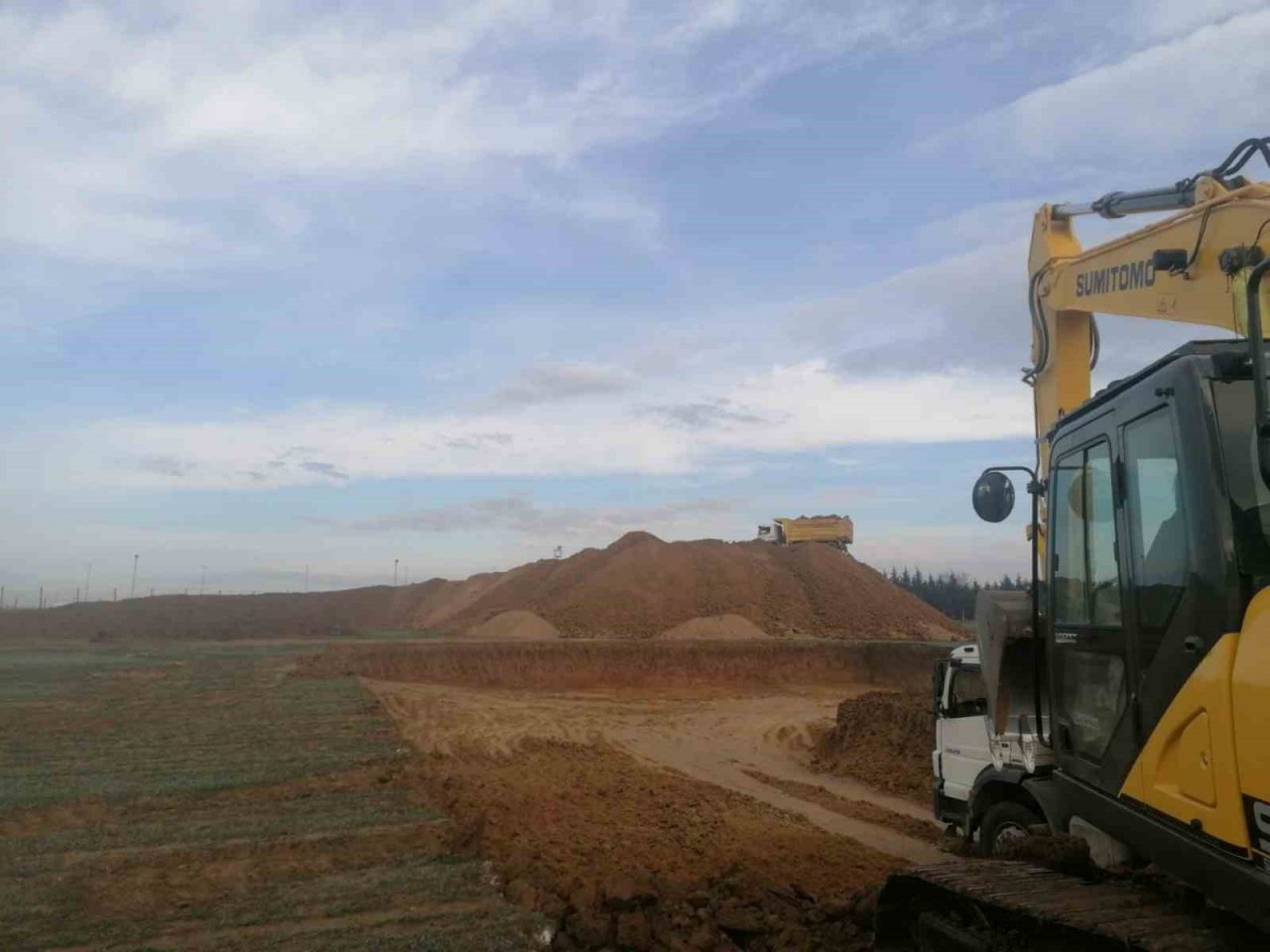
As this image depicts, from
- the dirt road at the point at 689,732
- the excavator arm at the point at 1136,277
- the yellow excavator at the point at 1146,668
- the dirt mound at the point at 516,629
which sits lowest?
the dirt road at the point at 689,732

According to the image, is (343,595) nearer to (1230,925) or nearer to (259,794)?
(259,794)

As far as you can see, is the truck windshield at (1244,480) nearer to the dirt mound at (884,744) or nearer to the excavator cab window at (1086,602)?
the excavator cab window at (1086,602)

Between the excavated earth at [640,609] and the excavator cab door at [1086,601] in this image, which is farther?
the excavated earth at [640,609]

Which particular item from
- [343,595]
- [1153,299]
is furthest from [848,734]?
[343,595]

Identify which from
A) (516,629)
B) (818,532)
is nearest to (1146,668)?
(516,629)

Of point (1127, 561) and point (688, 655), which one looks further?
point (688, 655)

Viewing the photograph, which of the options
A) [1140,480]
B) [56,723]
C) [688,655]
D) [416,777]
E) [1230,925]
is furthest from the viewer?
[688,655]

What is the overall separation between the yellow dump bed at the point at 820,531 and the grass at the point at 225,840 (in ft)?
134

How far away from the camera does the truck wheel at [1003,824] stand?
5692 millimetres

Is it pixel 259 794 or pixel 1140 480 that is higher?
pixel 1140 480

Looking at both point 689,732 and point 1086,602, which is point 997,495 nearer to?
point 1086,602

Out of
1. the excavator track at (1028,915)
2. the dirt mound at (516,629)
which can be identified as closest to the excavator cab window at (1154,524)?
the excavator track at (1028,915)

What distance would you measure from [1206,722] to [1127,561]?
0.91 meters

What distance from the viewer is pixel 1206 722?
10.8ft
